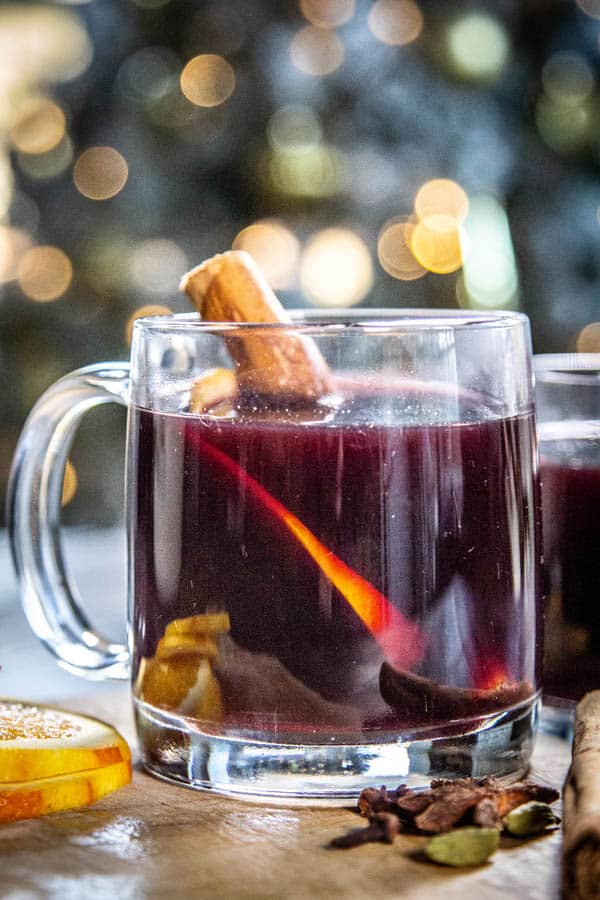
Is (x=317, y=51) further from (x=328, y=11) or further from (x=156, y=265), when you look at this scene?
(x=156, y=265)

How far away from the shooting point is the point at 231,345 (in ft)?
3.20

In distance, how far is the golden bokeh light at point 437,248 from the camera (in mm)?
2656

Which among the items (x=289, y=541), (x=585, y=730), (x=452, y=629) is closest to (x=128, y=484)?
(x=289, y=541)

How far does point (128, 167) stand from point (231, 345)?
1.48m

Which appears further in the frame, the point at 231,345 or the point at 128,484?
the point at 128,484

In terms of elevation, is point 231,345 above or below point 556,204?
below

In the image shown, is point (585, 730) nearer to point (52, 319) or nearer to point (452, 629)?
point (452, 629)

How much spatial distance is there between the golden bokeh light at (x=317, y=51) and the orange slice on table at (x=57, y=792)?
1705 mm

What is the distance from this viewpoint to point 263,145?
2346 mm

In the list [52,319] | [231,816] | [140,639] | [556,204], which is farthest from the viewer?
[556,204]

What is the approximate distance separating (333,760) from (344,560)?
6.1 inches

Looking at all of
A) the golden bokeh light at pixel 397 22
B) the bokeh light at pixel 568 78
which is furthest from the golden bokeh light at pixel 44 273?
the bokeh light at pixel 568 78

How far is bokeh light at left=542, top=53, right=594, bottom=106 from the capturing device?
2.33 m

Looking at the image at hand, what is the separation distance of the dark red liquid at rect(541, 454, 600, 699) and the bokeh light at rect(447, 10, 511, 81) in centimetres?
133
